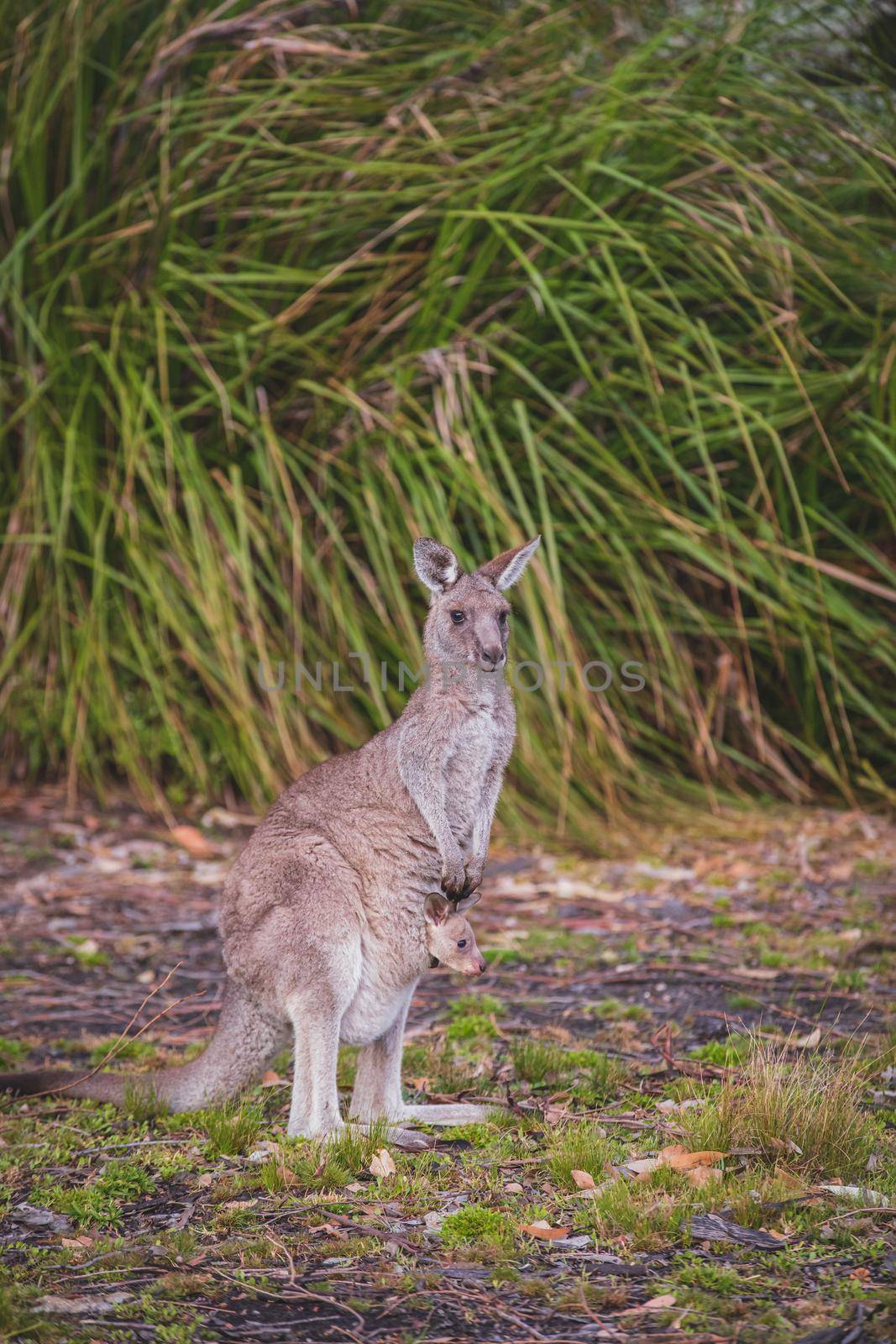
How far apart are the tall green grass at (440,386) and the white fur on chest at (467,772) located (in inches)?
88.1

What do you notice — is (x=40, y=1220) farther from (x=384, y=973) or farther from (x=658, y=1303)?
(x=658, y=1303)

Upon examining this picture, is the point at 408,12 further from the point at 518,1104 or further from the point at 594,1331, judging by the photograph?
the point at 594,1331

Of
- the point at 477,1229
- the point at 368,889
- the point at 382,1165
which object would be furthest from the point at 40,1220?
the point at 368,889

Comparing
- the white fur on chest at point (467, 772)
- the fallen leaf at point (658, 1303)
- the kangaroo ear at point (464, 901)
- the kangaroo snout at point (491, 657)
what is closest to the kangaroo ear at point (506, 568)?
the kangaroo snout at point (491, 657)

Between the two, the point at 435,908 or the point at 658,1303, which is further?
the point at 435,908

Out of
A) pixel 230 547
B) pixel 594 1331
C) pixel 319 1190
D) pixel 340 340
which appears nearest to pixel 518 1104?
pixel 319 1190

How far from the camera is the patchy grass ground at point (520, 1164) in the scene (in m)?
2.30

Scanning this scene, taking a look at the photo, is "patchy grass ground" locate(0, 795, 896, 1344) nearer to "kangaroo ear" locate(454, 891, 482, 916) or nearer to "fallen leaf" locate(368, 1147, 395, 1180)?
"fallen leaf" locate(368, 1147, 395, 1180)

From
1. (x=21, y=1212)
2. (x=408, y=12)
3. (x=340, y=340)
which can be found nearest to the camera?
(x=21, y=1212)

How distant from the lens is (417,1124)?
321cm

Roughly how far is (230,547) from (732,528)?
2.10 metres

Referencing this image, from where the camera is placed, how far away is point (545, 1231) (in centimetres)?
259

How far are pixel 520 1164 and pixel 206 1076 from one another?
0.78 metres

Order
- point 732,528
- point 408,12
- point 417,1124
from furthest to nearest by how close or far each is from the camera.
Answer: point 408,12, point 732,528, point 417,1124
